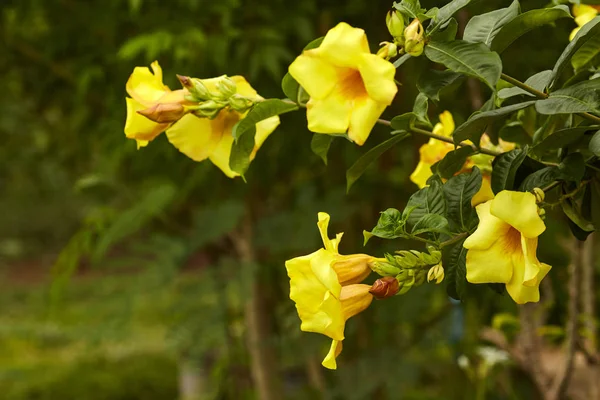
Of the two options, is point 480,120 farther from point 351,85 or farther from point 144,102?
point 144,102

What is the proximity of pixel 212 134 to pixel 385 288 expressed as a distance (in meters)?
0.17

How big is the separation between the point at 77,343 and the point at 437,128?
5.31 metres

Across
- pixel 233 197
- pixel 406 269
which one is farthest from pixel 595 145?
pixel 233 197

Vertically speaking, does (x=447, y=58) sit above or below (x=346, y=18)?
above

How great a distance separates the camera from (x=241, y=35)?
56.5 inches

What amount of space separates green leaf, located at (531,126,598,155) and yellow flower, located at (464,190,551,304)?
0.21 feet

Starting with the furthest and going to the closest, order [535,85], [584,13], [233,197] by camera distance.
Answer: [233,197] → [584,13] → [535,85]

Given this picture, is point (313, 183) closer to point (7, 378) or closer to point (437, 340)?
point (437, 340)

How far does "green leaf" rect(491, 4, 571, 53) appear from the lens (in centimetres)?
47

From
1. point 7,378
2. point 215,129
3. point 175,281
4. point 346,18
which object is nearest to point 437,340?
point 175,281

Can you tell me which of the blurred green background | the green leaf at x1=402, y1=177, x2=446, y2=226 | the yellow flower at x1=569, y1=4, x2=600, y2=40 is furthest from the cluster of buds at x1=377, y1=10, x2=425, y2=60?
the blurred green background

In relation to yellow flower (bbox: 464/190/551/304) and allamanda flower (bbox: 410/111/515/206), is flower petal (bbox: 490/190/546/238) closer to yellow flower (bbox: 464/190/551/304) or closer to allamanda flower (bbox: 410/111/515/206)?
yellow flower (bbox: 464/190/551/304)

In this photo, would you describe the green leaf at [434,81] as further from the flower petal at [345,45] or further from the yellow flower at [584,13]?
the yellow flower at [584,13]

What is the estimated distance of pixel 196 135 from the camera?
53 cm
